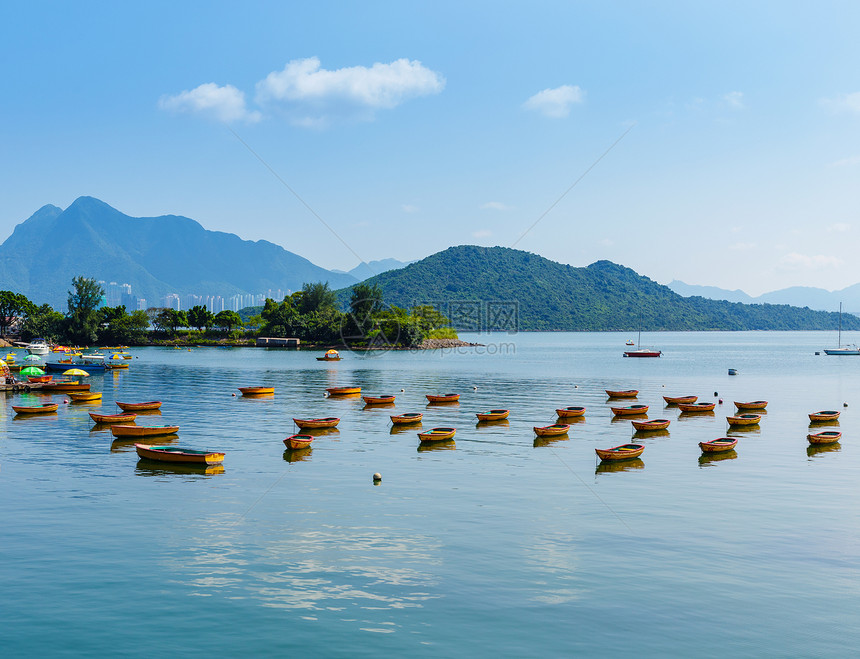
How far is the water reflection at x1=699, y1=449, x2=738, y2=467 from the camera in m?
46.8

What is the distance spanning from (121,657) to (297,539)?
10.4 metres

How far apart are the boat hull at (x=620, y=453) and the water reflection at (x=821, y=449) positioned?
1413 cm

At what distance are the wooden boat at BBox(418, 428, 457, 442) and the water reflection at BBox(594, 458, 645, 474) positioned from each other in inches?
510

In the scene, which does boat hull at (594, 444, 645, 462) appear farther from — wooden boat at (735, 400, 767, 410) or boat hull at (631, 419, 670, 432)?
wooden boat at (735, 400, 767, 410)

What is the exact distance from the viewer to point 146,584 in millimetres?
23609

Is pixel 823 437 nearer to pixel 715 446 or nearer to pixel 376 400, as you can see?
pixel 715 446

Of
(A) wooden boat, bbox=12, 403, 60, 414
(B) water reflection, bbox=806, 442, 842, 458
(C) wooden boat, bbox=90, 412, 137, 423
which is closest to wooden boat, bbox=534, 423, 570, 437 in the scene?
(B) water reflection, bbox=806, 442, 842, 458

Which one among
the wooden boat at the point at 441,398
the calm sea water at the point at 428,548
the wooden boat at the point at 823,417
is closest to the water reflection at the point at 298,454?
the calm sea water at the point at 428,548

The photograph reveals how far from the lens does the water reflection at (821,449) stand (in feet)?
167

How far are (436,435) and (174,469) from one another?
64.7ft

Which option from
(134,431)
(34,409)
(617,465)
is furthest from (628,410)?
(34,409)

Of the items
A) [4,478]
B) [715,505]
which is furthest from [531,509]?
[4,478]

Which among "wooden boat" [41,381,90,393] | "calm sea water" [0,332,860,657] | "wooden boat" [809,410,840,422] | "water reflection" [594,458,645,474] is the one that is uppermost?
"wooden boat" [41,381,90,393]

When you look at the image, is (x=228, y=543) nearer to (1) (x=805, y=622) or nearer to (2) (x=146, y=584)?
(2) (x=146, y=584)
